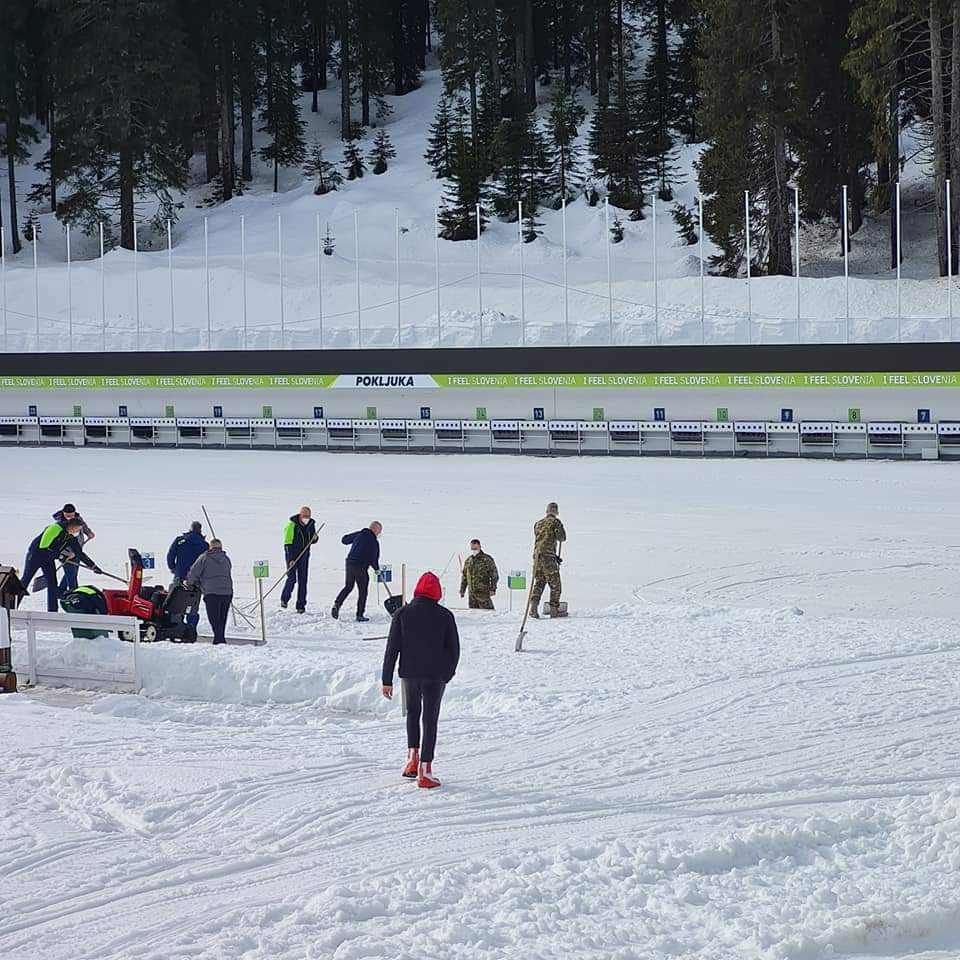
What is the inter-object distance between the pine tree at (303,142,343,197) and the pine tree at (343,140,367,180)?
64 centimetres

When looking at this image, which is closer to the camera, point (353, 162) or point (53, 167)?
point (53, 167)

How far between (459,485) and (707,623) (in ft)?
47.5

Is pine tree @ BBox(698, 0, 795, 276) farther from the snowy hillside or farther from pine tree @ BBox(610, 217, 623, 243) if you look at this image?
pine tree @ BBox(610, 217, 623, 243)

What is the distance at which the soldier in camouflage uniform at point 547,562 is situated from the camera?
1385 cm

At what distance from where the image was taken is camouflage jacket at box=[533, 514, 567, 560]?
1386 cm

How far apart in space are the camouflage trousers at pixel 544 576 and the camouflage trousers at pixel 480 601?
0.94m

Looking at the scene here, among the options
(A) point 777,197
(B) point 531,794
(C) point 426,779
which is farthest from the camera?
(A) point 777,197

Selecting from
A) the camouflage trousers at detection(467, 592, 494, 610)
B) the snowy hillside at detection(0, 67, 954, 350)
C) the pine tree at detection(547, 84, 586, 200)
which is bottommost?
the camouflage trousers at detection(467, 592, 494, 610)

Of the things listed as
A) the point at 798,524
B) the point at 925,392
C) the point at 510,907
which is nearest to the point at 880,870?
the point at 510,907

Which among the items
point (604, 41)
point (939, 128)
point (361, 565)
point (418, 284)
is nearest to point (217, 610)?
point (361, 565)

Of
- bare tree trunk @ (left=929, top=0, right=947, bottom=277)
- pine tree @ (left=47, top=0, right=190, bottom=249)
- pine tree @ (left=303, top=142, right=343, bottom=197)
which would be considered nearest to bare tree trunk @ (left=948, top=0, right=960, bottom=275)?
bare tree trunk @ (left=929, top=0, right=947, bottom=277)

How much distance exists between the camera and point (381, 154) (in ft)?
223

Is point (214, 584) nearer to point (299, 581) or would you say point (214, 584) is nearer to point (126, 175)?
point (299, 581)

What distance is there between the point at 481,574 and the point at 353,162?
5578cm
